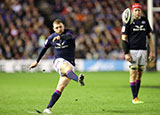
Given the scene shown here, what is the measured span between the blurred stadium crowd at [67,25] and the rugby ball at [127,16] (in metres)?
14.9

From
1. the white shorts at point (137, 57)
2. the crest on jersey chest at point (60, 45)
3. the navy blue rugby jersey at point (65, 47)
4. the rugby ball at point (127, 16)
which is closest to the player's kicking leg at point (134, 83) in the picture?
the white shorts at point (137, 57)

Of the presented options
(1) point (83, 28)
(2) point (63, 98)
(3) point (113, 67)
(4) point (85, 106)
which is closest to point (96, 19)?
(1) point (83, 28)

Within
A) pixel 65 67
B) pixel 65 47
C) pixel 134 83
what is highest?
pixel 65 47

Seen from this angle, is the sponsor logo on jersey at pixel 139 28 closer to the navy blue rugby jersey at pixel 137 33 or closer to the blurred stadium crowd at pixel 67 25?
the navy blue rugby jersey at pixel 137 33

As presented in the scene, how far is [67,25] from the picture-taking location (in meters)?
25.8

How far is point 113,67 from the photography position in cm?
2423

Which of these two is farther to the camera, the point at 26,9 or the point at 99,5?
the point at 99,5

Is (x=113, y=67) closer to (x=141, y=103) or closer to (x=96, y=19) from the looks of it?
(x=96, y=19)

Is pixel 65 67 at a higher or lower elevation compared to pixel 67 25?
higher

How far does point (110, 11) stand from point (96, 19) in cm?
138

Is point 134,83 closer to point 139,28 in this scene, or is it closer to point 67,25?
point 139,28

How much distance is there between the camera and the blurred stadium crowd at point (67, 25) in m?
24.0

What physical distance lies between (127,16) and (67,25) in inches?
666

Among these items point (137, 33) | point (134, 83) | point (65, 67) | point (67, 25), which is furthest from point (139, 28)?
point (67, 25)
